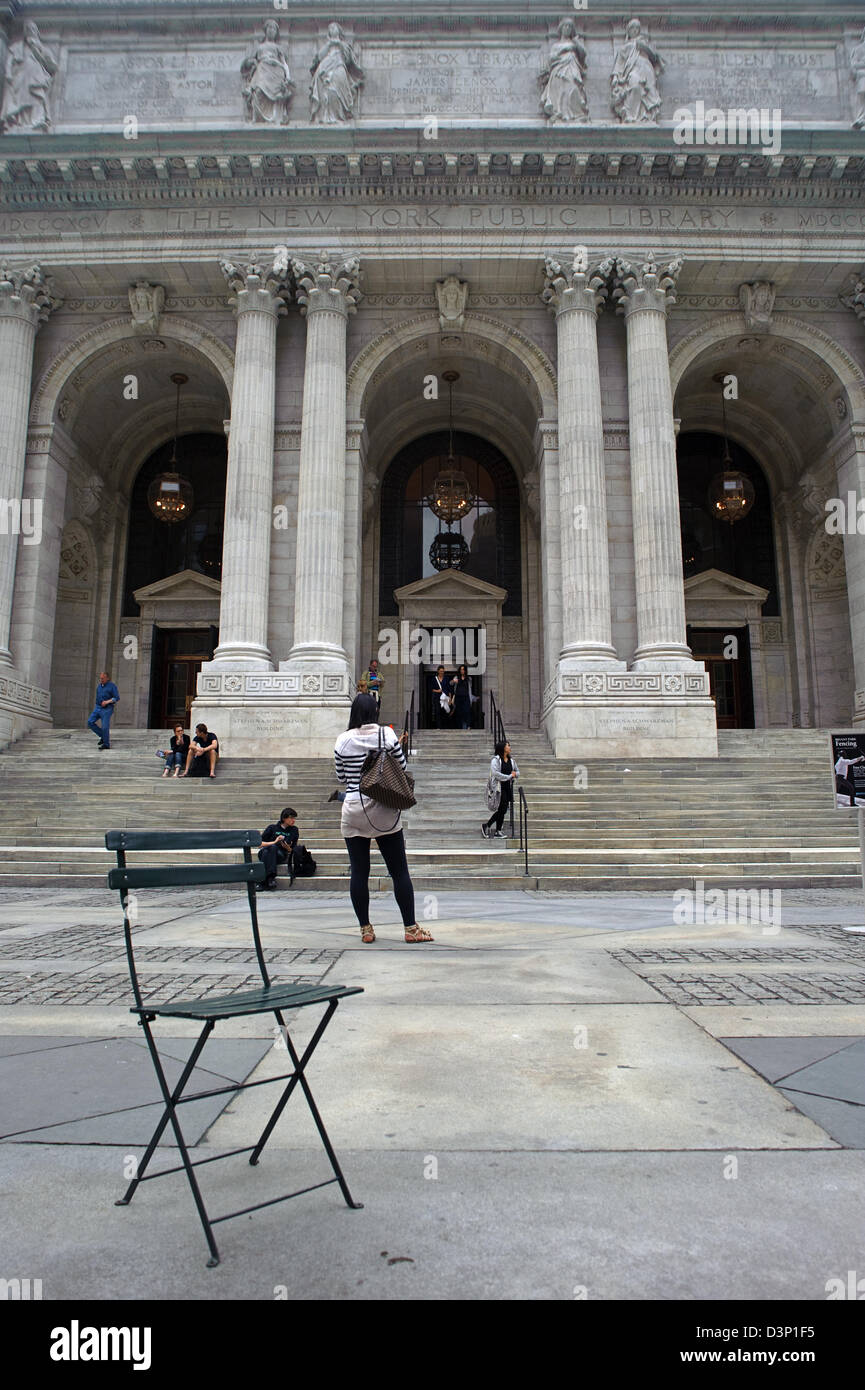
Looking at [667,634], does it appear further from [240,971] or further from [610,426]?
[240,971]

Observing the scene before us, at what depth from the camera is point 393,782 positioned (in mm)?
6355

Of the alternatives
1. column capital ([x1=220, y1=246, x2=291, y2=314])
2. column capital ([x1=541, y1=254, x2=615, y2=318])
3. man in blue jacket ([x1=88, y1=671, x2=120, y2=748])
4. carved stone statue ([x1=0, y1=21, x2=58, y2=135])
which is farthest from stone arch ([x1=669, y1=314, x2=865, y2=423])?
carved stone statue ([x1=0, y1=21, x2=58, y2=135])

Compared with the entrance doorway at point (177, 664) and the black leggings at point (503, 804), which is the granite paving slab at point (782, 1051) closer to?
the black leggings at point (503, 804)

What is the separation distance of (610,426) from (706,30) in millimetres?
10507

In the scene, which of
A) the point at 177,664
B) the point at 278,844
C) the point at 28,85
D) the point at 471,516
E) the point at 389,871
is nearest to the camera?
the point at 389,871

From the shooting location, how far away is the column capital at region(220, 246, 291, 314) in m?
20.7

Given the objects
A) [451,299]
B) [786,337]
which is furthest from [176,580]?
[786,337]

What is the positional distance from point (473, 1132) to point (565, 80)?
81.1ft

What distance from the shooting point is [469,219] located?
21.0 meters

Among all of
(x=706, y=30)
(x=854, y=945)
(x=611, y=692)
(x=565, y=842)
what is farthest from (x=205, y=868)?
(x=706, y=30)

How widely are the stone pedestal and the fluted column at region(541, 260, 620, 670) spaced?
1240 centimetres

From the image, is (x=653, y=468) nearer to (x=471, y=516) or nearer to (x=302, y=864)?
(x=471, y=516)

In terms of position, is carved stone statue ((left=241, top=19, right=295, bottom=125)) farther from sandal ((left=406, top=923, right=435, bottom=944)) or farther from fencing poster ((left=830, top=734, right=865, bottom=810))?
sandal ((left=406, top=923, right=435, bottom=944))

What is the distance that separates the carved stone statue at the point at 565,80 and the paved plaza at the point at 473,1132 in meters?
21.9
